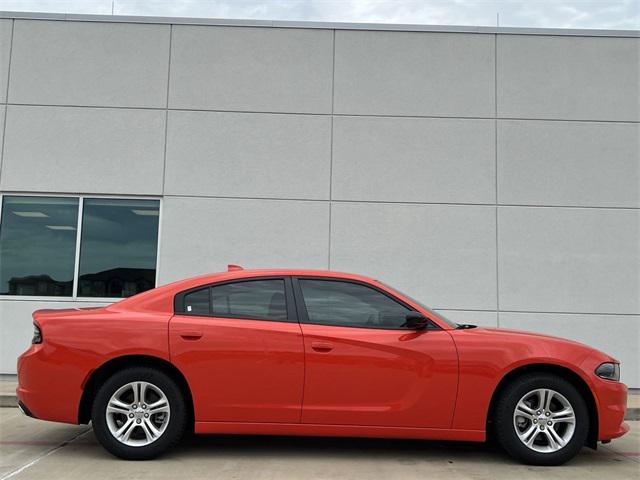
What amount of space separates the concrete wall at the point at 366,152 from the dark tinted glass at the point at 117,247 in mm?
238

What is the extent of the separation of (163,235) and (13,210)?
7.68 feet

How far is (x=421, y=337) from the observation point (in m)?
5.08

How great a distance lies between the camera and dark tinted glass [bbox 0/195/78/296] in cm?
923

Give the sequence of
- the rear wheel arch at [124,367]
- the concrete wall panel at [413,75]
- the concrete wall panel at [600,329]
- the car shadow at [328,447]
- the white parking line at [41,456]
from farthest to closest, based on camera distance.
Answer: the concrete wall panel at [413,75], the concrete wall panel at [600,329], the car shadow at [328,447], the rear wheel arch at [124,367], the white parking line at [41,456]

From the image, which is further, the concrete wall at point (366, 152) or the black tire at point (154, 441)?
the concrete wall at point (366, 152)

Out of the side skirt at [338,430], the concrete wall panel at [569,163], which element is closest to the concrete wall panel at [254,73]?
the concrete wall panel at [569,163]

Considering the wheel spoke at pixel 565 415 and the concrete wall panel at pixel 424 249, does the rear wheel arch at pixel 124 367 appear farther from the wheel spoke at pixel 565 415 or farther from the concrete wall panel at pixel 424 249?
the concrete wall panel at pixel 424 249

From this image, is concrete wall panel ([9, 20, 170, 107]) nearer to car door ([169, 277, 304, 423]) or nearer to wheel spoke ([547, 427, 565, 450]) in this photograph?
car door ([169, 277, 304, 423])

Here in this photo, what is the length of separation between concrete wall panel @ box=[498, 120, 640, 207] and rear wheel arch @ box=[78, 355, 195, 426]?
5.85 metres

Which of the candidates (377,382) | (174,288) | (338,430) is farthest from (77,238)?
(377,382)

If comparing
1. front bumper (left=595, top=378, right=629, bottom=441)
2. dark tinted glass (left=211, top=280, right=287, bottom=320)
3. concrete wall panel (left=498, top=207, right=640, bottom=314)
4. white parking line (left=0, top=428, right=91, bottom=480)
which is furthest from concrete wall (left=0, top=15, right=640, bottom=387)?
front bumper (left=595, top=378, right=629, bottom=441)

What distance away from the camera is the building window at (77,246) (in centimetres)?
920

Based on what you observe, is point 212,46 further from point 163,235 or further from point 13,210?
point 13,210

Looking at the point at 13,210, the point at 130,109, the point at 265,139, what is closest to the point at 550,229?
the point at 265,139
